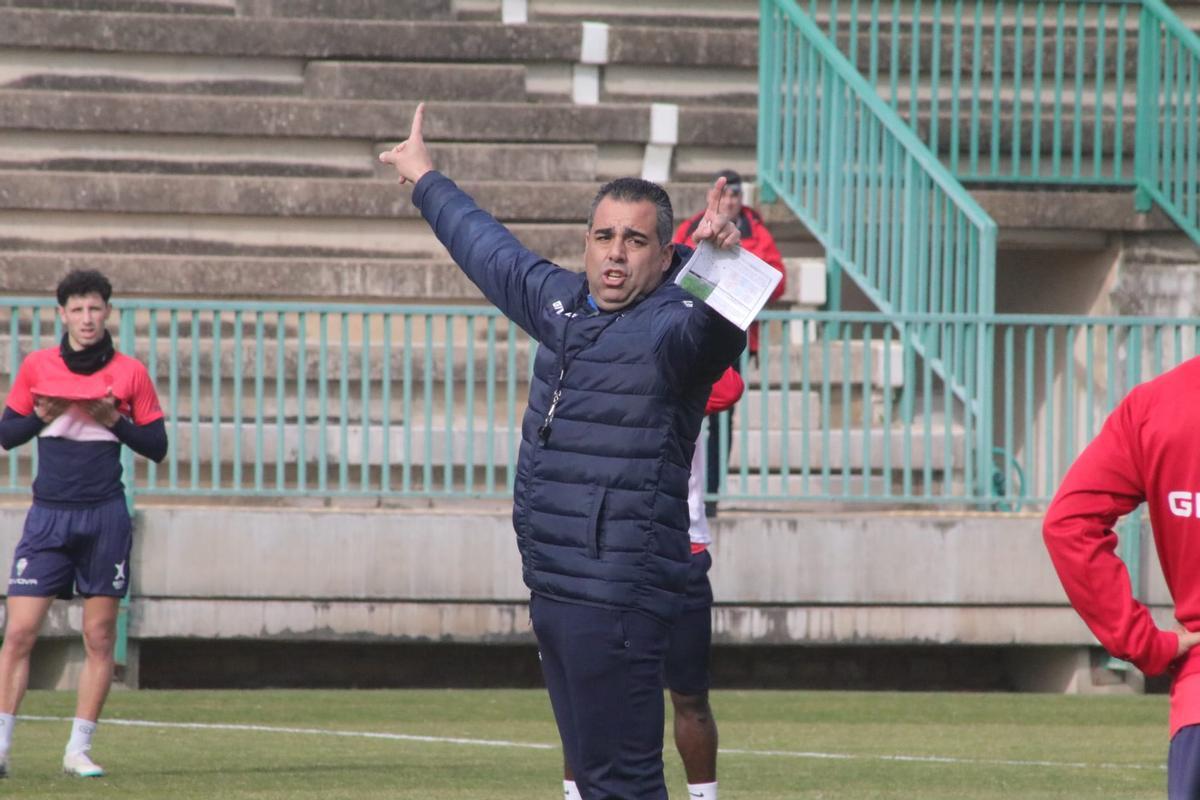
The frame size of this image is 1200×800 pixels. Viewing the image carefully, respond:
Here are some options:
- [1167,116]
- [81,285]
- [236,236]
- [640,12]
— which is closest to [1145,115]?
[1167,116]

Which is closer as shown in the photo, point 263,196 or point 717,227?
point 717,227

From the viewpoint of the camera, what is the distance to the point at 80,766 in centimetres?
841

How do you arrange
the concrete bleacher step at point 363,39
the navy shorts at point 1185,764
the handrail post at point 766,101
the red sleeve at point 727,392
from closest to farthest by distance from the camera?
1. the navy shorts at point 1185,764
2. the red sleeve at point 727,392
3. the handrail post at point 766,101
4. the concrete bleacher step at point 363,39

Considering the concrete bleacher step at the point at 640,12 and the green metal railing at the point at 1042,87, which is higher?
the concrete bleacher step at the point at 640,12

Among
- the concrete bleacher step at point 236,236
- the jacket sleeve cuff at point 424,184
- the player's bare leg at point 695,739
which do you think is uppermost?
the concrete bleacher step at point 236,236

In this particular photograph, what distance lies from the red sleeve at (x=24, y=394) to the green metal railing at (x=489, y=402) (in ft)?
9.83

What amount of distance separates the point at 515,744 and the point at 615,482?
5340 millimetres

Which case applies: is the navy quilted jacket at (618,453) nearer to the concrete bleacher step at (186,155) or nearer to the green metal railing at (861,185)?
the green metal railing at (861,185)

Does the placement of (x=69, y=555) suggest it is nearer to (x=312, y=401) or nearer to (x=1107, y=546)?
(x=312, y=401)

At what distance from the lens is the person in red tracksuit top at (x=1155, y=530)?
3.84 meters

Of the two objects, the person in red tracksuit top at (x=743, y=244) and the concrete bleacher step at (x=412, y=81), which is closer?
the person in red tracksuit top at (x=743, y=244)

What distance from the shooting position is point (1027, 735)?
1046cm

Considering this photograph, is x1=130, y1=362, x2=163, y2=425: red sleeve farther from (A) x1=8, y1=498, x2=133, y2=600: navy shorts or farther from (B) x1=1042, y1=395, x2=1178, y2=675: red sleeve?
(B) x1=1042, y1=395, x2=1178, y2=675: red sleeve

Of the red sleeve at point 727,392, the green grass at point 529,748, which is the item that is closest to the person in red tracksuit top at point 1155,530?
the red sleeve at point 727,392
